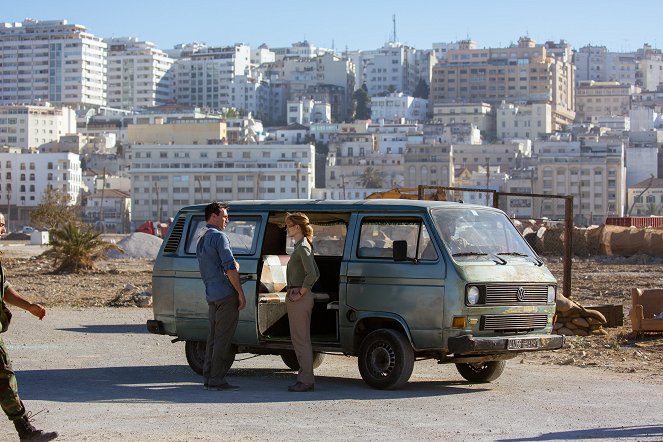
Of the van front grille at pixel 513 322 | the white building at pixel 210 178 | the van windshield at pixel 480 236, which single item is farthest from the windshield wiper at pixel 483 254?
the white building at pixel 210 178

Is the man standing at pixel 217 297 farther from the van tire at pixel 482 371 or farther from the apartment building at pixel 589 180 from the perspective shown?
the apartment building at pixel 589 180

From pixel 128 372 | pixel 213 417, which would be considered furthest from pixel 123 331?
pixel 213 417

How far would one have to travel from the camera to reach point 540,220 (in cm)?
2383

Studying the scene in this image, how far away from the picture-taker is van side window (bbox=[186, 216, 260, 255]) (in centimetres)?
1625

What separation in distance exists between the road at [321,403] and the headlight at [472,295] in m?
0.94

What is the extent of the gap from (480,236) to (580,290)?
2004 cm

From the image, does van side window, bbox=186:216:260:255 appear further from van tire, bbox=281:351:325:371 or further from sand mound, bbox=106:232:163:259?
sand mound, bbox=106:232:163:259

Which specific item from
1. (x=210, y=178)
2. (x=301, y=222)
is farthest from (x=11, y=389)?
(x=210, y=178)

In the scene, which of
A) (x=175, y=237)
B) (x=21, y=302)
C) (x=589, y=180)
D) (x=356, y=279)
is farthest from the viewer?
(x=589, y=180)

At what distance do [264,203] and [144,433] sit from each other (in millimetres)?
4696

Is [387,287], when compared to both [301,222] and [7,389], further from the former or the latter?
[7,389]

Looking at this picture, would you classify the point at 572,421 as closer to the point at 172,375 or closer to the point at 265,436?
the point at 265,436

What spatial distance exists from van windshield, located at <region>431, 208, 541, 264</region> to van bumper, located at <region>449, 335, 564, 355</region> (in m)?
0.81

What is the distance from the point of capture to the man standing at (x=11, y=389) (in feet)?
36.7
